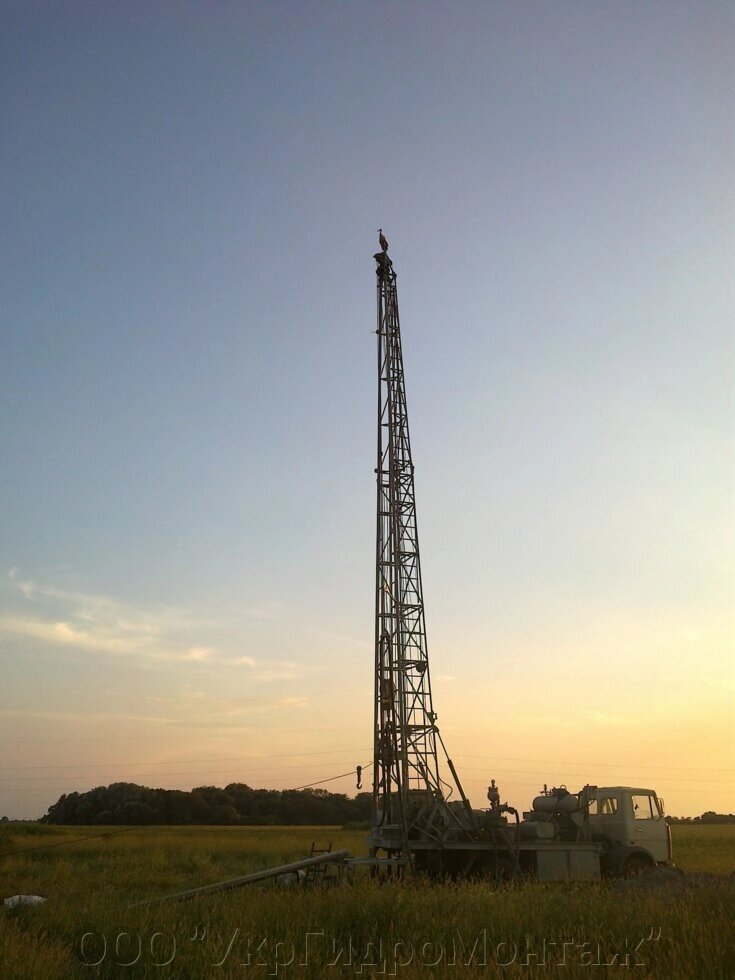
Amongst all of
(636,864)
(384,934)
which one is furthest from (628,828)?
(384,934)

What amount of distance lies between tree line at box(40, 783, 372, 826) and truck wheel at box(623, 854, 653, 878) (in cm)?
6010

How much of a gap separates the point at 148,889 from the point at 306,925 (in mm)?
14441

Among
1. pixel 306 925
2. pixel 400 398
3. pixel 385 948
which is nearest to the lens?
pixel 385 948

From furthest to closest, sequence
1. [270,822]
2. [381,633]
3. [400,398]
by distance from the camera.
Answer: [270,822], [400,398], [381,633]

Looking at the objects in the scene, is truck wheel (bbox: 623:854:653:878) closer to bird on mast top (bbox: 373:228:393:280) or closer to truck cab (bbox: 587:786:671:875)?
truck cab (bbox: 587:786:671:875)

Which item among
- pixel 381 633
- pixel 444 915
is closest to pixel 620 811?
pixel 381 633

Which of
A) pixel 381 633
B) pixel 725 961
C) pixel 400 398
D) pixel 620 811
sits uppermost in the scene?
pixel 400 398

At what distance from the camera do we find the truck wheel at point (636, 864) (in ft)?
76.4

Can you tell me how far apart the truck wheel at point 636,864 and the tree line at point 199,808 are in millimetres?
60100

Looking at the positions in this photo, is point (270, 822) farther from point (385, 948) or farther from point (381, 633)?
point (385, 948)

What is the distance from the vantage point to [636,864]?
77.6 ft

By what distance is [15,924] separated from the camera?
44.7ft

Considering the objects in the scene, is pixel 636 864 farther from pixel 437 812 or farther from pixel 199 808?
pixel 199 808

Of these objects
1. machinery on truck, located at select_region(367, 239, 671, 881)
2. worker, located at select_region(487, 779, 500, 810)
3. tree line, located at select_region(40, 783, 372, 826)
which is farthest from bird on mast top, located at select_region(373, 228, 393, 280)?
tree line, located at select_region(40, 783, 372, 826)
